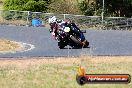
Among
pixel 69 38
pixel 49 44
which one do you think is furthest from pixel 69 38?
pixel 49 44

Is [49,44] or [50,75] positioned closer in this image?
[50,75]

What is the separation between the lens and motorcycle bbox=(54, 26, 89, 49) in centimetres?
2200

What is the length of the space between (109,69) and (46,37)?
15.3 m

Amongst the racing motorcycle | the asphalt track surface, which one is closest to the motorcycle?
the racing motorcycle

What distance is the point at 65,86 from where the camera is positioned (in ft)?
40.2

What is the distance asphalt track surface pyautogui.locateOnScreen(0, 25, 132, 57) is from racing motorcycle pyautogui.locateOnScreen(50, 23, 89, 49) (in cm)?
30

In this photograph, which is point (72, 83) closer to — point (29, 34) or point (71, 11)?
point (29, 34)

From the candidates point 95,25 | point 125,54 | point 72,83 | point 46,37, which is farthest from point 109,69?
point 95,25

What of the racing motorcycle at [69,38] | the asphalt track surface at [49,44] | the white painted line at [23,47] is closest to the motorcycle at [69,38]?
the racing motorcycle at [69,38]

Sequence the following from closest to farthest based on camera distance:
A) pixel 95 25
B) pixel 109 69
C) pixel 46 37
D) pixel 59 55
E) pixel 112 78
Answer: pixel 112 78, pixel 109 69, pixel 59 55, pixel 46 37, pixel 95 25

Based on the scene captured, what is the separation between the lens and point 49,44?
26516 mm

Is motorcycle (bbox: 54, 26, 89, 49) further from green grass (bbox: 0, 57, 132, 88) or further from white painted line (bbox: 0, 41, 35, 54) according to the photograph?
green grass (bbox: 0, 57, 132, 88)

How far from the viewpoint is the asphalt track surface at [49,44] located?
22094 mm

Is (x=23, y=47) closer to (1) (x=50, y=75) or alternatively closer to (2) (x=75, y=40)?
(2) (x=75, y=40)
